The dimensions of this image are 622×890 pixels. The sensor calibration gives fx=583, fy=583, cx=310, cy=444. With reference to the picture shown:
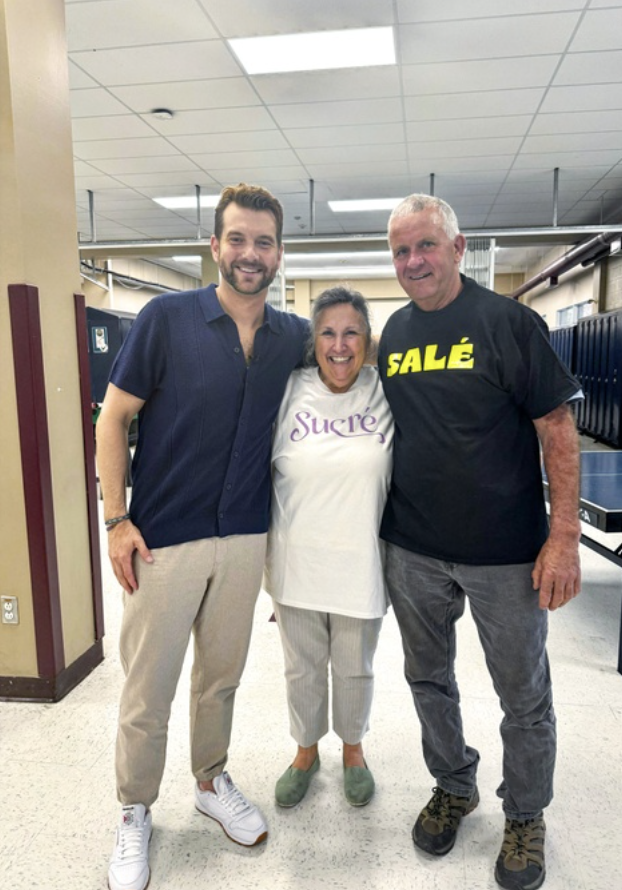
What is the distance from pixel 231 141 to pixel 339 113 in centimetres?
123

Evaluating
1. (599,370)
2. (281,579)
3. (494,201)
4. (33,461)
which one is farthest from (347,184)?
(281,579)

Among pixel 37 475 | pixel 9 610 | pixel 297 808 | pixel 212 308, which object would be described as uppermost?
pixel 212 308

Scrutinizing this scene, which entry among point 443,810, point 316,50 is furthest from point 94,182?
point 443,810

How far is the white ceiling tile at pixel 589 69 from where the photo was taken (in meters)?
4.02

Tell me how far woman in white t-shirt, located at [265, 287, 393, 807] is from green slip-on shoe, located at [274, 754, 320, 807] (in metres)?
0.02

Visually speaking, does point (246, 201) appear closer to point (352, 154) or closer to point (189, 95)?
point (189, 95)

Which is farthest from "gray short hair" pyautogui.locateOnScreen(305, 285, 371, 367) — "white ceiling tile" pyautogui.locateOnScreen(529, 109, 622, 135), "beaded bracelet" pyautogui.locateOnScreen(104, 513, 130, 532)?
"white ceiling tile" pyautogui.locateOnScreen(529, 109, 622, 135)

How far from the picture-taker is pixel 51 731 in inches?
85.8

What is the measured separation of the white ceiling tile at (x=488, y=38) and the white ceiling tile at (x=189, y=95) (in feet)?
4.26

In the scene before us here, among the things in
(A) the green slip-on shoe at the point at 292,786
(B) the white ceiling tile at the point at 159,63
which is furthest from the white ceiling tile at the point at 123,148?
(A) the green slip-on shoe at the point at 292,786

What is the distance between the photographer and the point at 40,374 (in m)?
2.27

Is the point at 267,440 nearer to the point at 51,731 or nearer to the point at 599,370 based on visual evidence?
the point at 51,731

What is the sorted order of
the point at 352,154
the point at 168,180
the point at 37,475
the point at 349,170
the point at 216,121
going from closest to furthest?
the point at 37,475 → the point at 216,121 → the point at 352,154 → the point at 349,170 → the point at 168,180

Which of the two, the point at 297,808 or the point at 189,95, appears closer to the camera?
the point at 297,808
